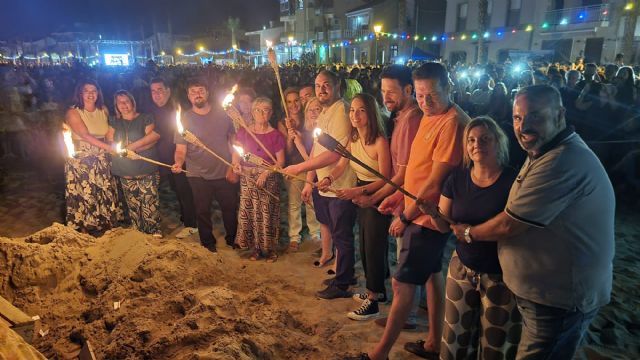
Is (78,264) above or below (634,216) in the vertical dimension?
above

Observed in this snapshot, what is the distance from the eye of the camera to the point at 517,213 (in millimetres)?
2230

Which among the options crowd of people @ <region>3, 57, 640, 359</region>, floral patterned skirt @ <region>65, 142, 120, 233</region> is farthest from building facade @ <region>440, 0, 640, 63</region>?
floral patterned skirt @ <region>65, 142, 120, 233</region>

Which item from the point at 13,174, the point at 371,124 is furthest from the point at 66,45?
the point at 371,124

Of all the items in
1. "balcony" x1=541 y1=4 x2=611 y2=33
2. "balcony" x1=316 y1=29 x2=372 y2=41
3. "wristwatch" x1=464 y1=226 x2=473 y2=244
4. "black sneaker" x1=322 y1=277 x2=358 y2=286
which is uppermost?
"balcony" x1=316 y1=29 x2=372 y2=41

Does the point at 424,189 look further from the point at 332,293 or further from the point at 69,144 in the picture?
the point at 69,144

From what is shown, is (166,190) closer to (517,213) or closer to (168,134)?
(168,134)

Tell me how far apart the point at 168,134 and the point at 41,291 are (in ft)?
10.2

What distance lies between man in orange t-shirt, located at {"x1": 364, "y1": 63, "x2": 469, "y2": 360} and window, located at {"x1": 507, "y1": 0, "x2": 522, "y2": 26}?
29.3m

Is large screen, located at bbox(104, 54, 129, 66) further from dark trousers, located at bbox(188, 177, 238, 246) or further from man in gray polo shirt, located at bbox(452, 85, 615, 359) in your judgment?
man in gray polo shirt, located at bbox(452, 85, 615, 359)

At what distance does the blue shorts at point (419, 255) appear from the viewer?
315cm

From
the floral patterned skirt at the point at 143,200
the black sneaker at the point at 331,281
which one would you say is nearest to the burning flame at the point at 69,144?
the floral patterned skirt at the point at 143,200

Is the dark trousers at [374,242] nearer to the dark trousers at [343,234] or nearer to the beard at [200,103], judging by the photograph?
the dark trousers at [343,234]

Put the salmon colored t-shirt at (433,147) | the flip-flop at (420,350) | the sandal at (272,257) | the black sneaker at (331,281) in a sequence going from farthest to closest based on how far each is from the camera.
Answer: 1. the sandal at (272,257)
2. the black sneaker at (331,281)
3. the flip-flop at (420,350)
4. the salmon colored t-shirt at (433,147)

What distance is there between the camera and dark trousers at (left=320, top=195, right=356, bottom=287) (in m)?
4.43
